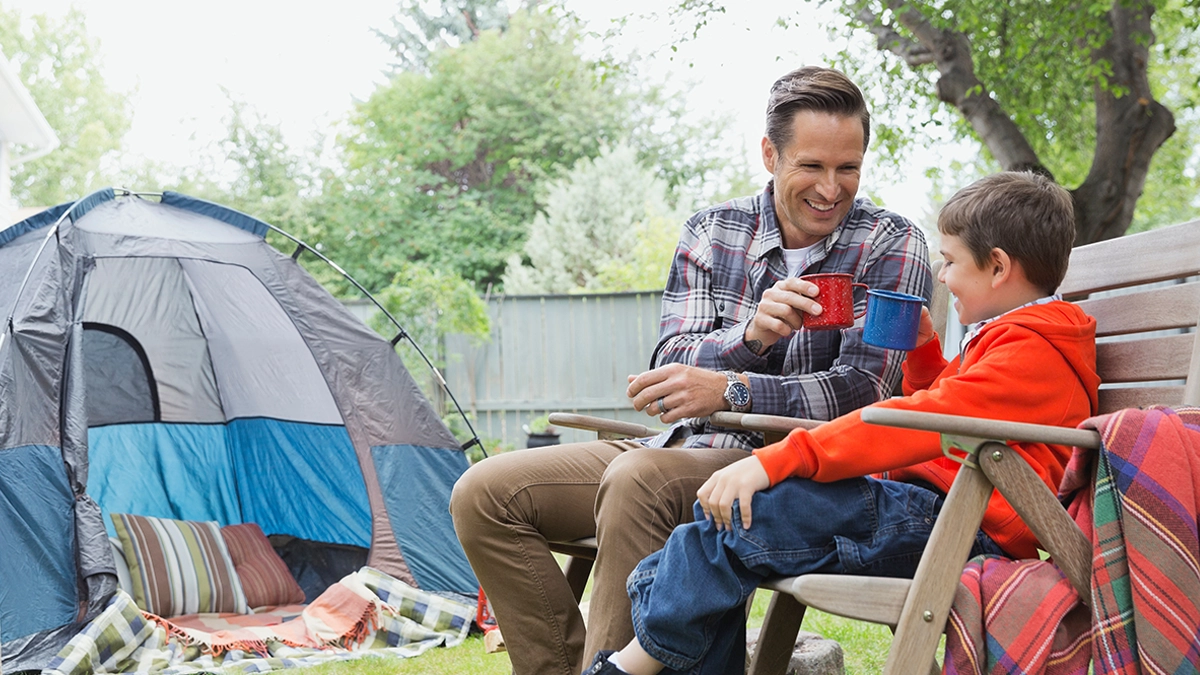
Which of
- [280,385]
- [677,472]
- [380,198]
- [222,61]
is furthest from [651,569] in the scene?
[222,61]

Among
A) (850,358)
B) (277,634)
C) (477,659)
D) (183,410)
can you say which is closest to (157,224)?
(183,410)

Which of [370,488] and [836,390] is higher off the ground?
[836,390]

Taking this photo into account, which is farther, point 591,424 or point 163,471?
point 163,471

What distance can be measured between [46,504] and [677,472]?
2.14 meters

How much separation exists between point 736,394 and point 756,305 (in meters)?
0.26

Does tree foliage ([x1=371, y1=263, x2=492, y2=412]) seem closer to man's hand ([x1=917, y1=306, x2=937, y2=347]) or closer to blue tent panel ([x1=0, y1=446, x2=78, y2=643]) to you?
blue tent panel ([x1=0, y1=446, x2=78, y2=643])

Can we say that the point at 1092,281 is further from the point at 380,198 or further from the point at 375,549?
the point at 380,198

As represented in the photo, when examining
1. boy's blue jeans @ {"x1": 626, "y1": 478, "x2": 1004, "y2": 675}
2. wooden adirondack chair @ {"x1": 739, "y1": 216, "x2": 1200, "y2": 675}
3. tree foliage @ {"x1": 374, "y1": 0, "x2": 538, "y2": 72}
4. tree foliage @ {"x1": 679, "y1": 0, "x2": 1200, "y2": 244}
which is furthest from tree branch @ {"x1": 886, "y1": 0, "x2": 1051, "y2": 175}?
tree foliage @ {"x1": 374, "y1": 0, "x2": 538, "y2": 72}

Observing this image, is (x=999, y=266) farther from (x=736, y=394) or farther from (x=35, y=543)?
(x=35, y=543)

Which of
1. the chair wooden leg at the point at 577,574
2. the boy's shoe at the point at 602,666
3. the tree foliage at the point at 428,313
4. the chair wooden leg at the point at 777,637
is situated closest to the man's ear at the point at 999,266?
the chair wooden leg at the point at 777,637

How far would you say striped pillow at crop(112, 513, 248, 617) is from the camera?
361cm

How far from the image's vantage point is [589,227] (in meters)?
13.7

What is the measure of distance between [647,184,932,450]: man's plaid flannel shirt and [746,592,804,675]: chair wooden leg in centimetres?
31

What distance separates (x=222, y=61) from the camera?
17297 millimetres
